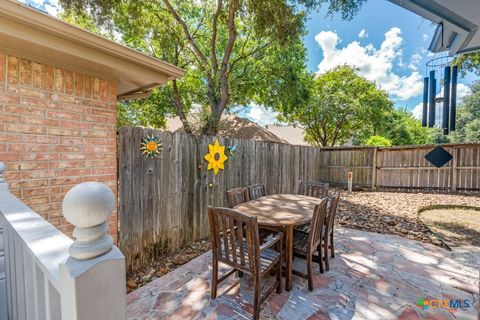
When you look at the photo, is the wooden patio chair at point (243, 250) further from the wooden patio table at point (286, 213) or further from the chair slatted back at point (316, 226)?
the chair slatted back at point (316, 226)

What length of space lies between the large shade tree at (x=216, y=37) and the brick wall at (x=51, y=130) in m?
4.60

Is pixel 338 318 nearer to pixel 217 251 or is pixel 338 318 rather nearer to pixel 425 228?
pixel 217 251

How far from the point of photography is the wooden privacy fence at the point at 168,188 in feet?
9.39

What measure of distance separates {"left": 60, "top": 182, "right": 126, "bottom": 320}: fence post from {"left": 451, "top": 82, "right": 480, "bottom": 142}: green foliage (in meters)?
28.9

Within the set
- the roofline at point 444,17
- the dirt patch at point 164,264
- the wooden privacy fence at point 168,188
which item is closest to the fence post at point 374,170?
the wooden privacy fence at point 168,188

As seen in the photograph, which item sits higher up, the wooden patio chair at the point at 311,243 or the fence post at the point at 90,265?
the fence post at the point at 90,265

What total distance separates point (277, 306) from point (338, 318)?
571 millimetres

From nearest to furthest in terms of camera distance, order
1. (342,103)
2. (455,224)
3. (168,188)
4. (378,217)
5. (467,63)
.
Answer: (168,188) < (455,224) < (378,217) < (467,63) < (342,103)

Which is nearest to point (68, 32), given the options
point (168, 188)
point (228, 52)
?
point (168, 188)

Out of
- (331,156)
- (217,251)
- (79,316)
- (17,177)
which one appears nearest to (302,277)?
(217,251)

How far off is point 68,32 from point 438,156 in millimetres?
10025

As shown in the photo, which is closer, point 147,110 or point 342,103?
point 147,110

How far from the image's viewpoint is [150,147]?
3.07m

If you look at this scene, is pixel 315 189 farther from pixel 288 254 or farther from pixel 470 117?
pixel 470 117
